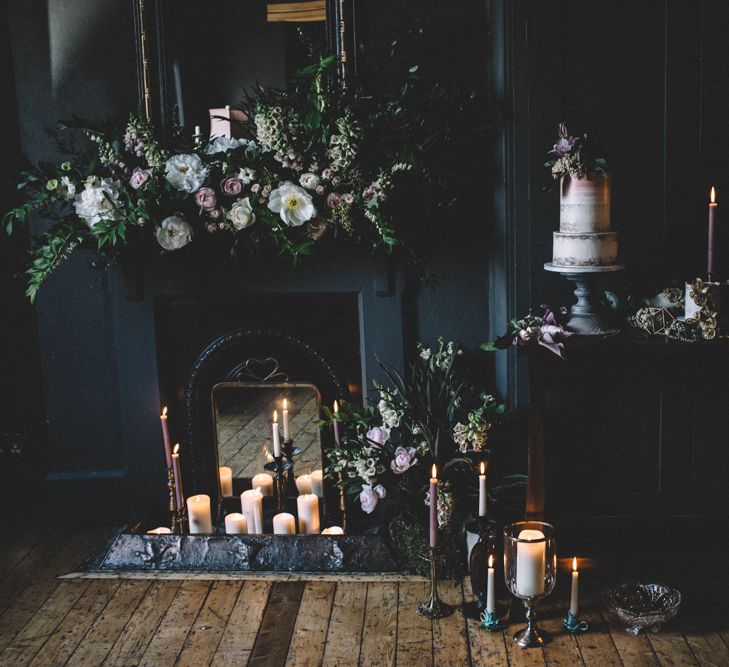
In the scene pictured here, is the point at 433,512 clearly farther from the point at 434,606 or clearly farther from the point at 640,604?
the point at 640,604

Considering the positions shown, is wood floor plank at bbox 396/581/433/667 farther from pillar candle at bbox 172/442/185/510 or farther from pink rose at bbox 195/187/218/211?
pink rose at bbox 195/187/218/211

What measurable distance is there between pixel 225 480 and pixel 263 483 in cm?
17

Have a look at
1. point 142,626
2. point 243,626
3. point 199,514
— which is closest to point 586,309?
point 243,626

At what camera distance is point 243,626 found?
2707 mm

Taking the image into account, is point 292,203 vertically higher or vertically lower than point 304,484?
higher

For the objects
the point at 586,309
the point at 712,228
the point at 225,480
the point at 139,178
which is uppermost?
the point at 139,178

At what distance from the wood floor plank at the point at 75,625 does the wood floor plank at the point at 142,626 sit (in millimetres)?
127

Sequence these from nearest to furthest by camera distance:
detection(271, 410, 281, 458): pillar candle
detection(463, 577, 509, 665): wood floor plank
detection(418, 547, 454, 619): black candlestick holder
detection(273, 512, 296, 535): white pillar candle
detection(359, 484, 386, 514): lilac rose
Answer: detection(463, 577, 509, 665): wood floor plank
detection(418, 547, 454, 619): black candlestick holder
detection(359, 484, 386, 514): lilac rose
detection(273, 512, 296, 535): white pillar candle
detection(271, 410, 281, 458): pillar candle

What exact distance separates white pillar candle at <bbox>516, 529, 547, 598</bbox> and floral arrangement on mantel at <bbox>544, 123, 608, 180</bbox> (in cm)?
112

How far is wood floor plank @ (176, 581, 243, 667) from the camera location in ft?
8.36

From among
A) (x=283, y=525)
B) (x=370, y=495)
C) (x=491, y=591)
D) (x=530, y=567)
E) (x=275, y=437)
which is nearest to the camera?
(x=530, y=567)

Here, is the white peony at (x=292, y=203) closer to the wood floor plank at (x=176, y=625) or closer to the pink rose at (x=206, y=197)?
the pink rose at (x=206, y=197)

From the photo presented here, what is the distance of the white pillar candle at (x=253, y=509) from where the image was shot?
10.7 ft

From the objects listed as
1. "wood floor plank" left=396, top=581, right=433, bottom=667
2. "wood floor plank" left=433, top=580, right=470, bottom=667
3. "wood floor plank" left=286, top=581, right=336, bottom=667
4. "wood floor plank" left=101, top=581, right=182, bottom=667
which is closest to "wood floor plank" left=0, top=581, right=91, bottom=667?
"wood floor plank" left=101, top=581, right=182, bottom=667
